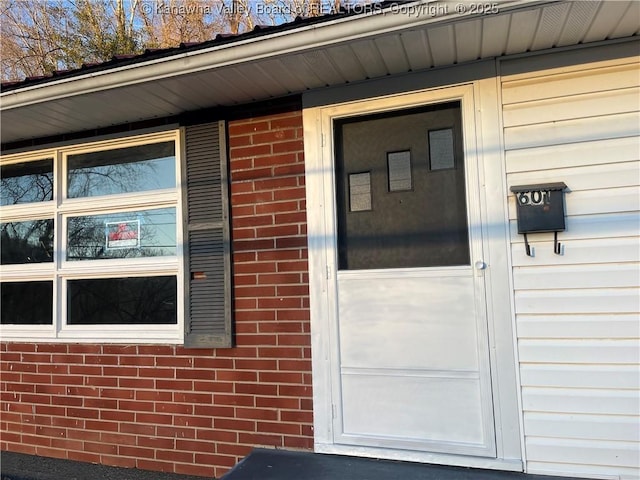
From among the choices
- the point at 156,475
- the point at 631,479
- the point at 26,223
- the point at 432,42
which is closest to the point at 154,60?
the point at 432,42

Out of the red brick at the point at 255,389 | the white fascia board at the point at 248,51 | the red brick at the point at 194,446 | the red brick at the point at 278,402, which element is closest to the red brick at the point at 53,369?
the red brick at the point at 194,446

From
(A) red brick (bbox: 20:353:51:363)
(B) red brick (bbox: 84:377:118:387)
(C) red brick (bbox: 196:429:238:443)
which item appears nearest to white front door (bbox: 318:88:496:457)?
(C) red brick (bbox: 196:429:238:443)

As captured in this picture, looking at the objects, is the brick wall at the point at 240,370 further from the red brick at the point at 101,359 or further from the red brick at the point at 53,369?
the red brick at the point at 53,369

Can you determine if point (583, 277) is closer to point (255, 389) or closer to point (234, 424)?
point (255, 389)

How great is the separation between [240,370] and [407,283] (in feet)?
4.38

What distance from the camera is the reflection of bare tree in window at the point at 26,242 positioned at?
397 centimetres

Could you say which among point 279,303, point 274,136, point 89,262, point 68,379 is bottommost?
point 68,379

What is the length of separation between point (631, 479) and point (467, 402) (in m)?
0.90

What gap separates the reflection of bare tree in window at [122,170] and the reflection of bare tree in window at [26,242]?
0.44 m

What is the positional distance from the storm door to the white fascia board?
0.74m

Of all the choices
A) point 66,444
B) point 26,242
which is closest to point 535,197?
point 66,444

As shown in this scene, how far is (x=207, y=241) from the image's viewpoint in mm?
3326

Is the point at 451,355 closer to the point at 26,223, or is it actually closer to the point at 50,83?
the point at 50,83

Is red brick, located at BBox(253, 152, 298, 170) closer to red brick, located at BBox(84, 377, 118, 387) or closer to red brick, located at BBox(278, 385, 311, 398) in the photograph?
red brick, located at BBox(278, 385, 311, 398)
